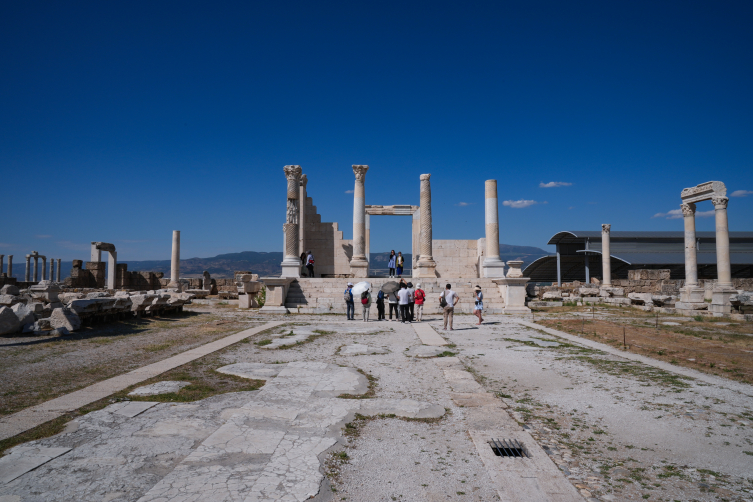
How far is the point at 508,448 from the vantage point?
4.16m

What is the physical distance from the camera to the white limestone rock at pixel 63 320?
11.3m

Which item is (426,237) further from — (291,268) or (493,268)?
(291,268)

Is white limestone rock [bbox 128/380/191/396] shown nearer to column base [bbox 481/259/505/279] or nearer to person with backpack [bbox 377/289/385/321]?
person with backpack [bbox 377/289/385/321]

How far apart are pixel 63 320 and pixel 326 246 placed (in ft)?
68.3

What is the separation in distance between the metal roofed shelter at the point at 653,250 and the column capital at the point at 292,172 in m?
27.8

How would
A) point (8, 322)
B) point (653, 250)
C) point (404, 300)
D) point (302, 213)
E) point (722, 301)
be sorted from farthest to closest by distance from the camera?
point (653, 250) → point (302, 213) → point (722, 301) → point (404, 300) → point (8, 322)

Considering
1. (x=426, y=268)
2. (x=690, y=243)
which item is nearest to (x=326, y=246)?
(x=426, y=268)

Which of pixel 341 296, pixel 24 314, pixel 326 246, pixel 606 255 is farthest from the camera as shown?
pixel 606 255

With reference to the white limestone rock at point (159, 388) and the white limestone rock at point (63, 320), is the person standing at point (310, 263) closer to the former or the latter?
the white limestone rock at point (63, 320)

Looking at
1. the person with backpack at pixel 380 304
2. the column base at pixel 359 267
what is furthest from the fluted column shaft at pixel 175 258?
the person with backpack at pixel 380 304

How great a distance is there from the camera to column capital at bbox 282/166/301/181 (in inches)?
918

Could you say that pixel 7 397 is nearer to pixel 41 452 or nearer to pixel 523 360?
pixel 41 452

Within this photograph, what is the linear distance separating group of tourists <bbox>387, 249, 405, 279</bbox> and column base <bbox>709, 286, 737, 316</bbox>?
15281 millimetres

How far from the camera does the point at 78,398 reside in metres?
5.54
